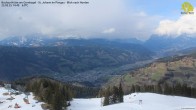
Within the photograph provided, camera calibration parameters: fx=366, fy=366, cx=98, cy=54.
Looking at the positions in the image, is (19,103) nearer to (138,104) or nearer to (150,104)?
(138,104)

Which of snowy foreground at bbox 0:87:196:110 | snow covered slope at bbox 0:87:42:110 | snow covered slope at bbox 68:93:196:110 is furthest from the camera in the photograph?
snow covered slope at bbox 0:87:42:110

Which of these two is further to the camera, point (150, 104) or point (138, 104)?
point (150, 104)

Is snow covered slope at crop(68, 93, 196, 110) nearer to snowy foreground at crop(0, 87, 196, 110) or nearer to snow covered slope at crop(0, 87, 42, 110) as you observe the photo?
snowy foreground at crop(0, 87, 196, 110)

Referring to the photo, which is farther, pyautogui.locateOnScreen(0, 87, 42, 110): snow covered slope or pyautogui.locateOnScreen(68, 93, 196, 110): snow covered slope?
pyautogui.locateOnScreen(0, 87, 42, 110): snow covered slope

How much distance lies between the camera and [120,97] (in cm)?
14238

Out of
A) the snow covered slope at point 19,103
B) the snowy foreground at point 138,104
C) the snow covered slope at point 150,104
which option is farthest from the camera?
the snow covered slope at point 19,103

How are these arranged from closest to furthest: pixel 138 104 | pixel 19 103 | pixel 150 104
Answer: pixel 138 104 → pixel 150 104 → pixel 19 103

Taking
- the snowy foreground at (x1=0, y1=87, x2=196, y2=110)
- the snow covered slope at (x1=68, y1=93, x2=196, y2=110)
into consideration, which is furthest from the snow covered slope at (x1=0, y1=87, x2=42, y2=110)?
the snow covered slope at (x1=68, y1=93, x2=196, y2=110)

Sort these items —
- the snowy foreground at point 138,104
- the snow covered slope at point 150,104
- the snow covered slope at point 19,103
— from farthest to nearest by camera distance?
the snow covered slope at point 19,103 < the snowy foreground at point 138,104 < the snow covered slope at point 150,104

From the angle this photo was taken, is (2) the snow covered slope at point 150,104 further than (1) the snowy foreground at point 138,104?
No

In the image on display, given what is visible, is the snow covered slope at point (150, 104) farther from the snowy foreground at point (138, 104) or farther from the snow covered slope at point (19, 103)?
the snow covered slope at point (19, 103)

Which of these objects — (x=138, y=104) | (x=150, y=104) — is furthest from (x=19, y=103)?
(x=150, y=104)

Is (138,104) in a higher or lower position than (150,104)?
higher

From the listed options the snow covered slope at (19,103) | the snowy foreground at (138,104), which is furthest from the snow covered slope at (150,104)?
the snow covered slope at (19,103)
